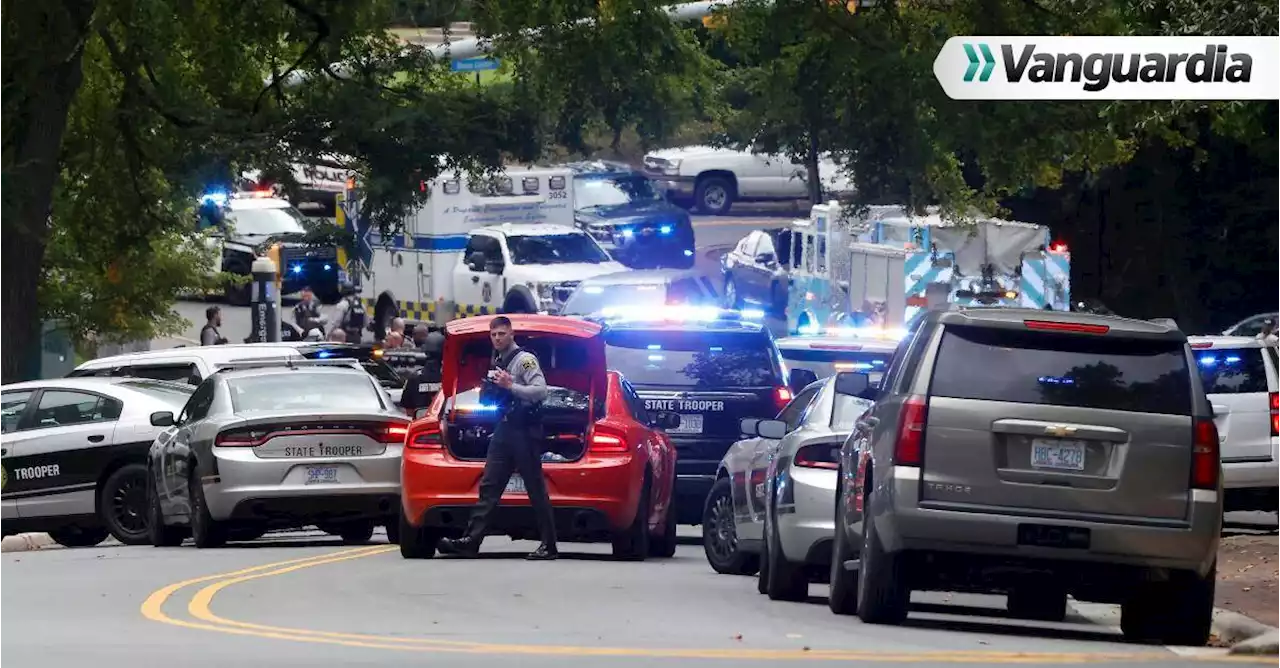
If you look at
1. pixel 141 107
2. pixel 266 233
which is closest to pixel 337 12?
pixel 141 107

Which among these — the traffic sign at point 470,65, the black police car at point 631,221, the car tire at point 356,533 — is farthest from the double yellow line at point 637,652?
the black police car at point 631,221

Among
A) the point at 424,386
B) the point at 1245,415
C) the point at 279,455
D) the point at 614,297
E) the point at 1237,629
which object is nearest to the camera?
the point at 1237,629

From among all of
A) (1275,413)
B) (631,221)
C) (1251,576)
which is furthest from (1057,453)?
(631,221)

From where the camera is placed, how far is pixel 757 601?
1491 cm

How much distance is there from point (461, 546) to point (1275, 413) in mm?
8020

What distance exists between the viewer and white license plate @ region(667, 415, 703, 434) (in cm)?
1997

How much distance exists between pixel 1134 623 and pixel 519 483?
238 inches

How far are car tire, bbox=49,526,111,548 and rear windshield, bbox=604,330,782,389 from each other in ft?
17.9

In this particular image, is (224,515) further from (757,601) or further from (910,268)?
(910,268)

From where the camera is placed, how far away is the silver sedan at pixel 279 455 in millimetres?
19219

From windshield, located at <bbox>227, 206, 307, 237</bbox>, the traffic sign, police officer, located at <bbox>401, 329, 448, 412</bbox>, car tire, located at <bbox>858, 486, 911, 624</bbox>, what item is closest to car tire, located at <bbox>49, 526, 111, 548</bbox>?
police officer, located at <bbox>401, 329, 448, 412</bbox>

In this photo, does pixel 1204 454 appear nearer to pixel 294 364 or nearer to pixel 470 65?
pixel 294 364

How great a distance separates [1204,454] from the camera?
12.1 m

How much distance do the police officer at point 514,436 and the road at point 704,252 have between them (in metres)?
26.3
